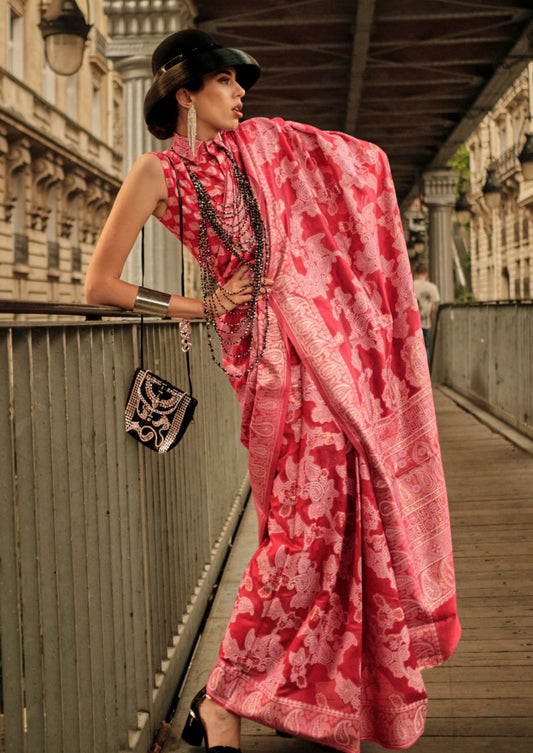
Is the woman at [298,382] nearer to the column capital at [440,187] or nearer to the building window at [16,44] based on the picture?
the column capital at [440,187]

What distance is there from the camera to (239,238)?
234cm

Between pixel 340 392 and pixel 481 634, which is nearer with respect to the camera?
pixel 340 392

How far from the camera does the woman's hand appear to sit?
7.67 feet

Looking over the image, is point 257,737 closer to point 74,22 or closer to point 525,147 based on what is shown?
point 74,22

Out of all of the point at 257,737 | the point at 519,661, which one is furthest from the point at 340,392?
the point at 519,661

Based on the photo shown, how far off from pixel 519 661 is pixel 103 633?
163 centimetres

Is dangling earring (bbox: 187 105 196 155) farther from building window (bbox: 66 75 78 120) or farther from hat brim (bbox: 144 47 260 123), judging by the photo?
building window (bbox: 66 75 78 120)

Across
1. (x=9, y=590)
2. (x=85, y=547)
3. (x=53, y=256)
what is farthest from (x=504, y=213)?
(x=9, y=590)

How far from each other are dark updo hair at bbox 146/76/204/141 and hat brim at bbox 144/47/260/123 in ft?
0.05

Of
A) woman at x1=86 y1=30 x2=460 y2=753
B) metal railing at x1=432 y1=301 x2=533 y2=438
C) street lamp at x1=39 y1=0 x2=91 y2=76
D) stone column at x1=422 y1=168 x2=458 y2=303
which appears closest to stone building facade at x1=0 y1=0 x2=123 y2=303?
stone column at x1=422 y1=168 x2=458 y2=303

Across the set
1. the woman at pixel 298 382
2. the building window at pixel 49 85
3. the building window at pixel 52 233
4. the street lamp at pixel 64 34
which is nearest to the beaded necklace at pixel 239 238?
the woman at pixel 298 382

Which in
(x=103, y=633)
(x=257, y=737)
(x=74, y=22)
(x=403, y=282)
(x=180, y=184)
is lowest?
(x=257, y=737)

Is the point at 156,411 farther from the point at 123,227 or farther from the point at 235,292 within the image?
the point at 123,227

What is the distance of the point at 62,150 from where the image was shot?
29391 mm
